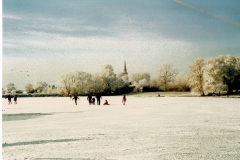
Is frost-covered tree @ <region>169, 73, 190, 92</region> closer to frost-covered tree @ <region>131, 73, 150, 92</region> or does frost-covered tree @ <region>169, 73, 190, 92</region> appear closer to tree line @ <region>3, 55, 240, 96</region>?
tree line @ <region>3, 55, 240, 96</region>

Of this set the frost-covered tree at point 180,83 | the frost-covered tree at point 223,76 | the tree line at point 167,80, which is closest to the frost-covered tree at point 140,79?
the tree line at point 167,80

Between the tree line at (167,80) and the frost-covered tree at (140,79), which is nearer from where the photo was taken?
the tree line at (167,80)

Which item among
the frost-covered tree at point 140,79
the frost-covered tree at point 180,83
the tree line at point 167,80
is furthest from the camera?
the frost-covered tree at point 180,83

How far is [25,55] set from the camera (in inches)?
304

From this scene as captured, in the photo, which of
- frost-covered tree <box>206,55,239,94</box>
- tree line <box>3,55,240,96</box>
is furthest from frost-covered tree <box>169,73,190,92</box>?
frost-covered tree <box>206,55,239,94</box>

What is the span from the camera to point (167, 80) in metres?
13.4

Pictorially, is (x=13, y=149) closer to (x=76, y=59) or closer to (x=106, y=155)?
(x=106, y=155)

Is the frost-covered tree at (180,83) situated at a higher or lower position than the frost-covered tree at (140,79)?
lower

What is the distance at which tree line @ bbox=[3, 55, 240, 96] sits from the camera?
1144cm

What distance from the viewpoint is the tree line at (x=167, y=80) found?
11.4 m

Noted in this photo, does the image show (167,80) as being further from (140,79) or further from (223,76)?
(223,76)

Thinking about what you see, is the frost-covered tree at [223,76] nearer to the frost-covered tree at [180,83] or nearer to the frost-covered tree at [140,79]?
the frost-covered tree at [180,83]

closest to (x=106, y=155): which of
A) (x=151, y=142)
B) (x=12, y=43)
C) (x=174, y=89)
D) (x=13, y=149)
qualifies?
(x=151, y=142)

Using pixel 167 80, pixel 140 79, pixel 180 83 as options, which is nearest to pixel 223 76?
pixel 180 83
